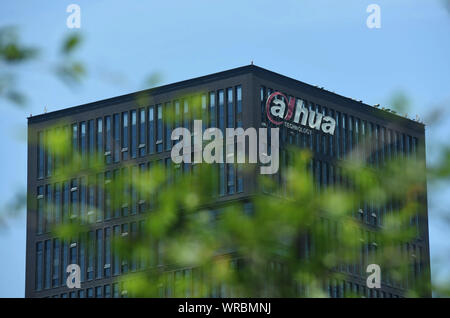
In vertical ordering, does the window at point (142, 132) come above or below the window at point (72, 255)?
above

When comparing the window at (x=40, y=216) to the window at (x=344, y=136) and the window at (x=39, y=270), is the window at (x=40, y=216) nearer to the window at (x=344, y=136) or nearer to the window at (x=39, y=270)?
the window at (x=39, y=270)

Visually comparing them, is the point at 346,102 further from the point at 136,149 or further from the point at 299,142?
the point at 136,149

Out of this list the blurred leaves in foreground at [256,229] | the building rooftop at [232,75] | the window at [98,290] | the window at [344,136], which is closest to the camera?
the blurred leaves in foreground at [256,229]

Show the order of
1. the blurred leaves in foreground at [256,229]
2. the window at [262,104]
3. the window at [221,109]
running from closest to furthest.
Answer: the blurred leaves in foreground at [256,229] → the window at [221,109] → the window at [262,104]

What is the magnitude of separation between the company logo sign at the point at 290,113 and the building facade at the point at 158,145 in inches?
13.7

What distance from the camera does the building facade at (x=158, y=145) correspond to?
404ft

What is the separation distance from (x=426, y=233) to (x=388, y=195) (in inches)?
5086

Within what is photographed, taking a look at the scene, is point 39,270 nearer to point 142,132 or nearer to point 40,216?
point 40,216

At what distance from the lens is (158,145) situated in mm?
126938

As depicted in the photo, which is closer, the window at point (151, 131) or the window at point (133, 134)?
the window at point (151, 131)

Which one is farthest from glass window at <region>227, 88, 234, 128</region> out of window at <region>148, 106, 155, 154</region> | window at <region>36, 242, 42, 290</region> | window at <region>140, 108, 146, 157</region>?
window at <region>36, 242, 42, 290</region>

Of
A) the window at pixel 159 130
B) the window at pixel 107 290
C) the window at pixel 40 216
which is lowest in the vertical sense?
the window at pixel 107 290

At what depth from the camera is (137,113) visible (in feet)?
427

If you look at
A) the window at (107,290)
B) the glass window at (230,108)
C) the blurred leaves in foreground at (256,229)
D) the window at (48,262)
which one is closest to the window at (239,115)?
the glass window at (230,108)
